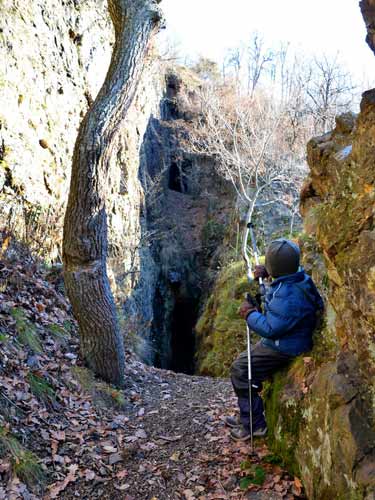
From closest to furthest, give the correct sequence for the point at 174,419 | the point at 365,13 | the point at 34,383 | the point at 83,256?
the point at 365,13 < the point at 34,383 < the point at 174,419 < the point at 83,256

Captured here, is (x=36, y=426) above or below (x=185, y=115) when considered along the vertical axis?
below

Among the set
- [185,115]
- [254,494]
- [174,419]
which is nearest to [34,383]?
[174,419]

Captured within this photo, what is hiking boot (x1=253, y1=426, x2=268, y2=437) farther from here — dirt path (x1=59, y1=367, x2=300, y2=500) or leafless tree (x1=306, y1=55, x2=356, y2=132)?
leafless tree (x1=306, y1=55, x2=356, y2=132)

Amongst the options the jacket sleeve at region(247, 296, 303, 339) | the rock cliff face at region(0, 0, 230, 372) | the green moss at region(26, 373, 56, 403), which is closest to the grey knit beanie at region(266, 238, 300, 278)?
the jacket sleeve at region(247, 296, 303, 339)

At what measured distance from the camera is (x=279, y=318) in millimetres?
3480

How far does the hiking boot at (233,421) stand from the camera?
429 cm

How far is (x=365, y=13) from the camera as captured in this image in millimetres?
2773

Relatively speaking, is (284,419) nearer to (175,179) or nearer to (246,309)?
(246,309)

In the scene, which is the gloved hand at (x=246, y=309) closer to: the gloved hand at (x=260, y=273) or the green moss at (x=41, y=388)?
the gloved hand at (x=260, y=273)

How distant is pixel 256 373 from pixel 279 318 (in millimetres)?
680

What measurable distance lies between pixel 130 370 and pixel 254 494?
3603mm

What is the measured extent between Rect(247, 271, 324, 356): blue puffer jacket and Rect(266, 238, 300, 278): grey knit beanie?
0.06 m

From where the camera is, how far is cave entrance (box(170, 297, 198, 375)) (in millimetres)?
21144

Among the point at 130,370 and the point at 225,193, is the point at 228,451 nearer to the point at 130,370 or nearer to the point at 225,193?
the point at 130,370
